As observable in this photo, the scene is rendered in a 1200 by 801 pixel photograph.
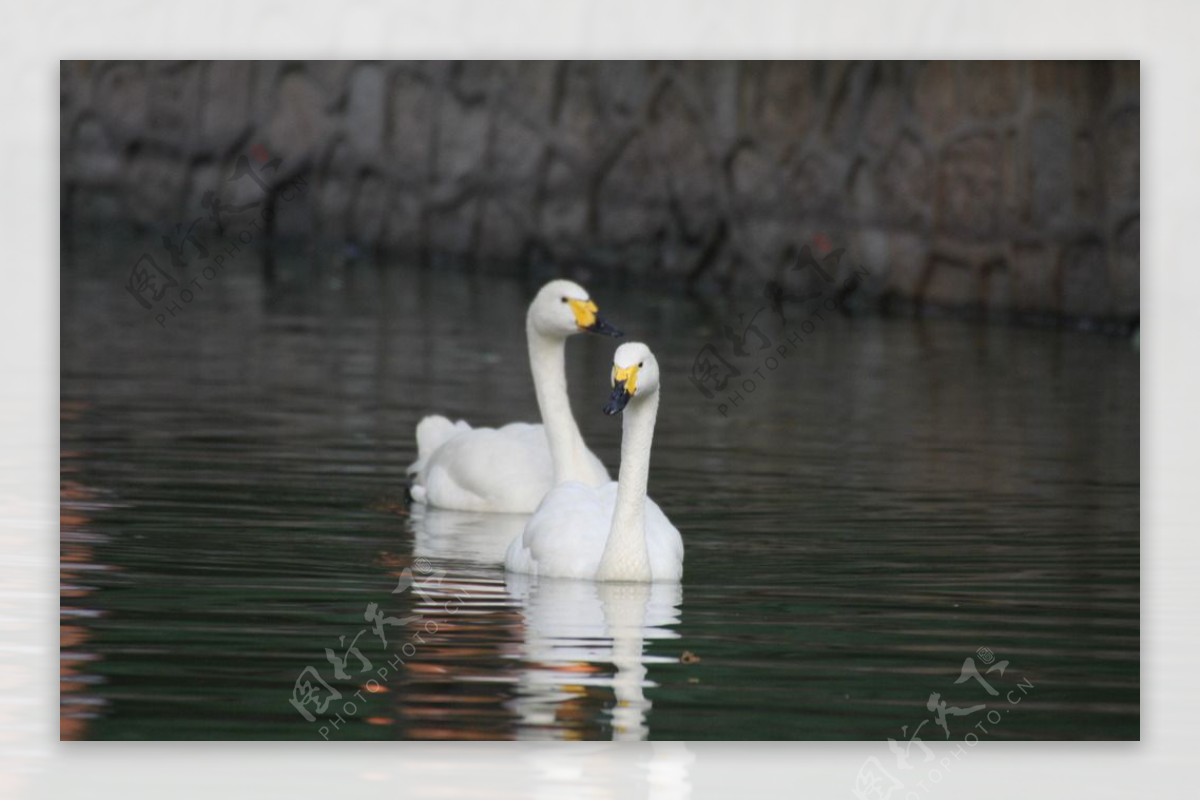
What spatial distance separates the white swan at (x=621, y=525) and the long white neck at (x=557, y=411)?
105 cm

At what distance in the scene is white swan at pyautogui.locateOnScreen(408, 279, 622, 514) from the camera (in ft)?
29.2

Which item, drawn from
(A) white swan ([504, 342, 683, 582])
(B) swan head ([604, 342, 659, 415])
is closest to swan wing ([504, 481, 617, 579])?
(A) white swan ([504, 342, 683, 582])

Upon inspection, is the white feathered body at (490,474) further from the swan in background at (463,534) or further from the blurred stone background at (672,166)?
the blurred stone background at (672,166)

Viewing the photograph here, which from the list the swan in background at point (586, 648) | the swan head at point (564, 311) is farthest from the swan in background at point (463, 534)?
the swan head at point (564, 311)

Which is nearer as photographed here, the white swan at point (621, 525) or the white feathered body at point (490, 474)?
the white swan at point (621, 525)

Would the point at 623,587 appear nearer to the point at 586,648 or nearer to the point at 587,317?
the point at 586,648

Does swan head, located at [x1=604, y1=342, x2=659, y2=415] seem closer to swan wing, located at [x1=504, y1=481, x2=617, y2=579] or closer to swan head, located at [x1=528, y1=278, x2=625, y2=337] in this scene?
swan wing, located at [x1=504, y1=481, x2=617, y2=579]

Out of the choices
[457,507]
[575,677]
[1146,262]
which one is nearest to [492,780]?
[575,677]

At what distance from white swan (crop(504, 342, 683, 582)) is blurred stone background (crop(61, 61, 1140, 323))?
4191 millimetres

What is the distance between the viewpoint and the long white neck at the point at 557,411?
888cm

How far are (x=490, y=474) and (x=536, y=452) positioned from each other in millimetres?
197

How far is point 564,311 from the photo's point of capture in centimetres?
898

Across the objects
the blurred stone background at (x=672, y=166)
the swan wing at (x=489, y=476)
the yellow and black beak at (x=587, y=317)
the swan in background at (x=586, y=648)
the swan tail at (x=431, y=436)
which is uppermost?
the blurred stone background at (x=672, y=166)

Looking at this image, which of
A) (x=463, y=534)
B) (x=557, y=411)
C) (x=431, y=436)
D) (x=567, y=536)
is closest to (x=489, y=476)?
(x=557, y=411)
